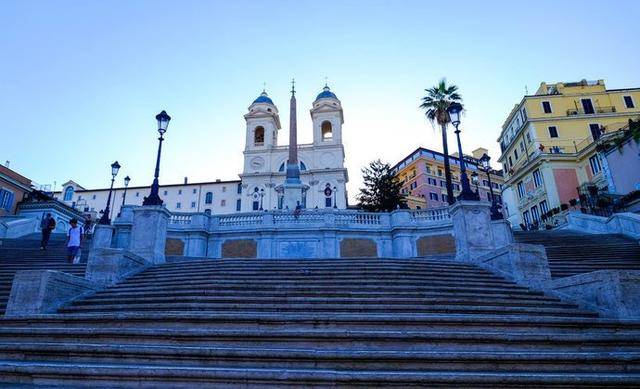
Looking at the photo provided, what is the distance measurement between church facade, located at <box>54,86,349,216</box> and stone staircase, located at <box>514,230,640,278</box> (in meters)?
41.5

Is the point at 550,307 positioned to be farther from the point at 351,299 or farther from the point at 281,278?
the point at 281,278

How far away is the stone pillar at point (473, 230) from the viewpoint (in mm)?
13430

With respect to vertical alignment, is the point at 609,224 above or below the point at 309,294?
above

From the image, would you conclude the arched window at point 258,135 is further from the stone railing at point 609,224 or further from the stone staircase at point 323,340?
the stone staircase at point 323,340

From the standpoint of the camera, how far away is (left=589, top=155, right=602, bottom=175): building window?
117 ft

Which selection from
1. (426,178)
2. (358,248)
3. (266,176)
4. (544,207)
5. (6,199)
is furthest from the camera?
(426,178)

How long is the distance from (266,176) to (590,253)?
5346cm

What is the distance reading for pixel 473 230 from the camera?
1371 centimetres

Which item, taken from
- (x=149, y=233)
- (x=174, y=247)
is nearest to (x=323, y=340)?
(x=149, y=233)

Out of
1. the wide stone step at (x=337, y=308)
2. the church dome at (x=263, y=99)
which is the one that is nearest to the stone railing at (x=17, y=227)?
the wide stone step at (x=337, y=308)

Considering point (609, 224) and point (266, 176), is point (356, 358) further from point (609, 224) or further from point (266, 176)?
point (266, 176)

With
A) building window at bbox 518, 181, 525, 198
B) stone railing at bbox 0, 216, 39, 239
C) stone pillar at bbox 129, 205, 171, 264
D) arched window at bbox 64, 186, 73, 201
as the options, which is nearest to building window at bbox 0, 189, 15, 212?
stone railing at bbox 0, 216, 39, 239

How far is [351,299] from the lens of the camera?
8023mm

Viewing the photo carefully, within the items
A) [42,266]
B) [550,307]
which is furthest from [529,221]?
[42,266]
